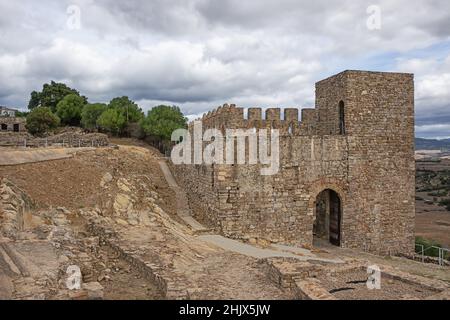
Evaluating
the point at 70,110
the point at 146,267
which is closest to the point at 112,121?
the point at 70,110

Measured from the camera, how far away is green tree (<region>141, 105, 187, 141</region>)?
131 ft

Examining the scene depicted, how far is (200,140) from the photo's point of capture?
1708 cm

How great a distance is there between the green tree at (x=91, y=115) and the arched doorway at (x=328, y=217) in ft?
105

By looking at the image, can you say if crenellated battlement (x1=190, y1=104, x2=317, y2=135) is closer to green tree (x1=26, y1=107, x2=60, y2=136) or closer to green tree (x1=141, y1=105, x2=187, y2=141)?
green tree (x1=141, y1=105, x2=187, y2=141)

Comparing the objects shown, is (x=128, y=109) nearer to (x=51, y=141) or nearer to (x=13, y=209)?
(x=51, y=141)

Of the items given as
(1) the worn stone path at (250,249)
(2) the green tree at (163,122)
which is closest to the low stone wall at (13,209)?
(1) the worn stone path at (250,249)

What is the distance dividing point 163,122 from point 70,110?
41.4 feet

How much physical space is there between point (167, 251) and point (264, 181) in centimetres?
491

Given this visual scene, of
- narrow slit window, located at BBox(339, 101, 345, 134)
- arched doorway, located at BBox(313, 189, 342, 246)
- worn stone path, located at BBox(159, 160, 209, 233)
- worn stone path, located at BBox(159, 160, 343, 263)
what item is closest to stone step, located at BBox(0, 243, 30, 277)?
worn stone path, located at BBox(159, 160, 343, 263)

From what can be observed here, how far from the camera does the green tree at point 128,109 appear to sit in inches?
1743

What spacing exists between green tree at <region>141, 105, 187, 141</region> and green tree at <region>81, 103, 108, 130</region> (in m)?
5.74

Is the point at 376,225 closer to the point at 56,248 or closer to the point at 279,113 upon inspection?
the point at 279,113

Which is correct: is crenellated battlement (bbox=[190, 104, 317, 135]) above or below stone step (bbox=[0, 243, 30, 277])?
above

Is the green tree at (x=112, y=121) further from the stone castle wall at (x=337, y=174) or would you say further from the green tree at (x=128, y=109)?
the stone castle wall at (x=337, y=174)
